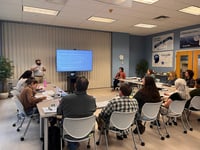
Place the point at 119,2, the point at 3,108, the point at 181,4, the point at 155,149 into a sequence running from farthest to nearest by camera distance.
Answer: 1. the point at 3,108
2. the point at 181,4
3. the point at 119,2
4. the point at 155,149

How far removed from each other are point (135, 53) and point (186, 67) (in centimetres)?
305

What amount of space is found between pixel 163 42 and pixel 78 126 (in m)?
Answer: 7.82

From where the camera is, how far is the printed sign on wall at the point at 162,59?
27.1 feet

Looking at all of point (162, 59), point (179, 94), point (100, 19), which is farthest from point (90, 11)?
point (162, 59)

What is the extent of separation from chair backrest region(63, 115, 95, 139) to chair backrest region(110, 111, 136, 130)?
363 mm

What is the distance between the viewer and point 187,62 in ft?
24.4

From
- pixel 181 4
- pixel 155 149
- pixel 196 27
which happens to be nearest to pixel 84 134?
pixel 155 149

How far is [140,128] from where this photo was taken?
2.96 m

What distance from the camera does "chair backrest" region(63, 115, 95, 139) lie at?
1963 millimetres

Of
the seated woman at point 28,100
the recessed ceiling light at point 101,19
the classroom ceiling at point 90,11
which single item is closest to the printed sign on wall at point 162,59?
the classroom ceiling at point 90,11

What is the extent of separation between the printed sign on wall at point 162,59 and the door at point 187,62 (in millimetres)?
438

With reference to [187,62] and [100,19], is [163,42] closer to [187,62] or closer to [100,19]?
[187,62]

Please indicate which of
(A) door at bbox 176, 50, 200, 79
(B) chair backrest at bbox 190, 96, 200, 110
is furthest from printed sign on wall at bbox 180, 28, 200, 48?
(B) chair backrest at bbox 190, 96, 200, 110

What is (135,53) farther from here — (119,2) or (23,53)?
(119,2)
